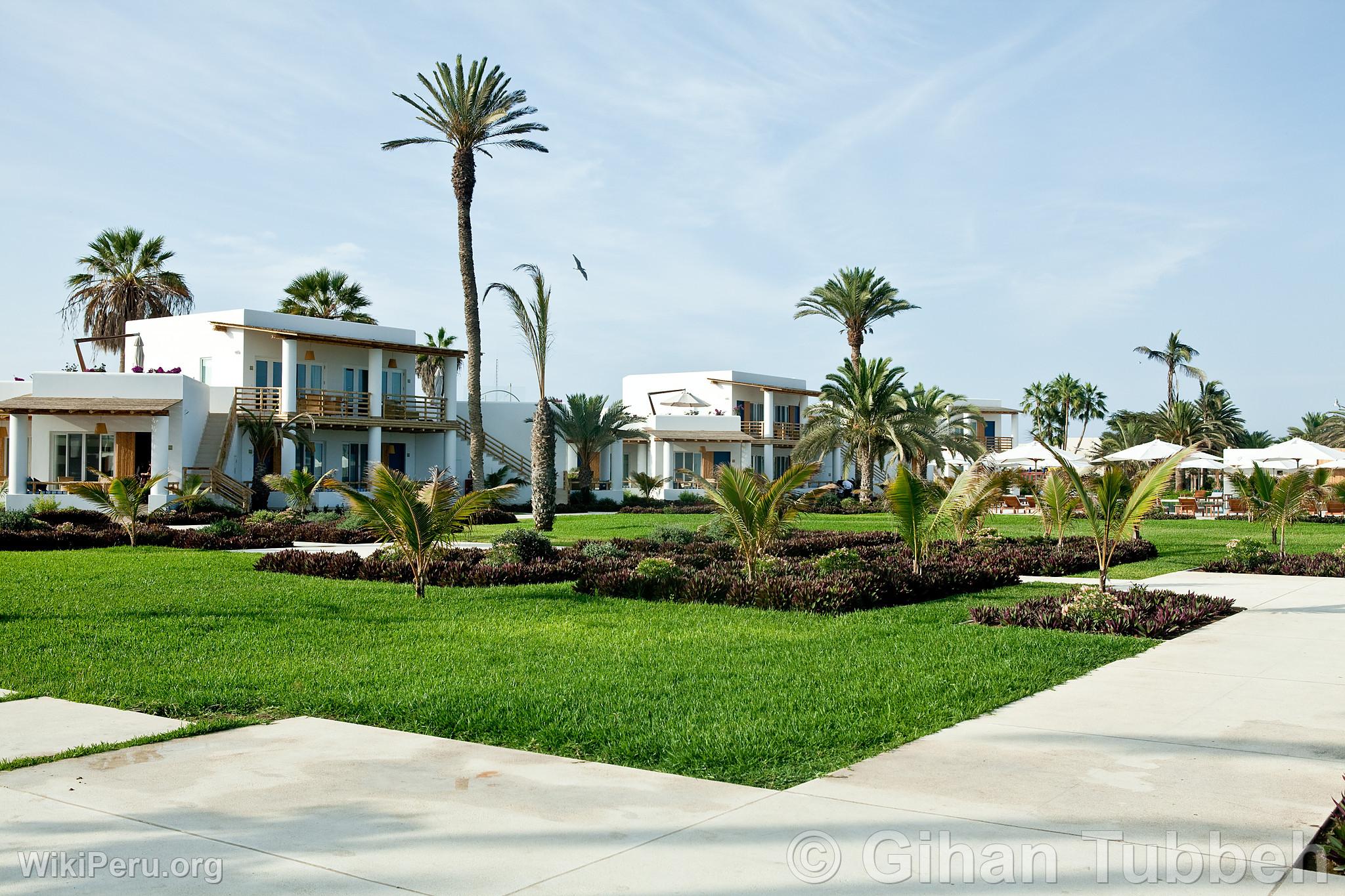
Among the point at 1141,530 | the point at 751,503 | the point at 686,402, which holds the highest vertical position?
the point at 686,402

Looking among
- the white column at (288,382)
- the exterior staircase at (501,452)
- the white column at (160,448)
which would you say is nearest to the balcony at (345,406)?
the white column at (288,382)

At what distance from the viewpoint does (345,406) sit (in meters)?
40.2

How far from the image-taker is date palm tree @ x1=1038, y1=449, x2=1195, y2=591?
1233 cm

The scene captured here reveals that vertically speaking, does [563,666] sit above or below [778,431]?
below

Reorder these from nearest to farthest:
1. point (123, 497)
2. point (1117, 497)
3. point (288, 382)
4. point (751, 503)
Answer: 1. point (1117, 497)
2. point (751, 503)
3. point (123, 497)
4. point (288, 382)

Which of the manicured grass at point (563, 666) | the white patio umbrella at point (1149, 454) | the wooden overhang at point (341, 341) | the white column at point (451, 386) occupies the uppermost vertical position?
the wooden overhang at point (341, 341)

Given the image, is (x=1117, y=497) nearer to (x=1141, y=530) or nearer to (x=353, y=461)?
(x=1141, y=530)

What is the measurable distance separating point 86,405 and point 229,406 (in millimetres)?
5314

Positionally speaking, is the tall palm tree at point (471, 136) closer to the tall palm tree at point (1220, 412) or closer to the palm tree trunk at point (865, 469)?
the palm tree trunk at point (865, 469)

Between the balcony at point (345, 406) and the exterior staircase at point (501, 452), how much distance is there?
151cm

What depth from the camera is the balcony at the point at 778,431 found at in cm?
5881

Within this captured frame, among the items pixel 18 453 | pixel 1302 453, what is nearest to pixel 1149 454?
pixel 1302 453

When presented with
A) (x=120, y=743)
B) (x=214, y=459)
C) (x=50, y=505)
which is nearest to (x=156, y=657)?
(x=120, y=743)

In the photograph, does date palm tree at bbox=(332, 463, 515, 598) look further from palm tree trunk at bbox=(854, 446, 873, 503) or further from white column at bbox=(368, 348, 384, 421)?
palm tree trunk at bbox=(854, 446, 873, 503)
